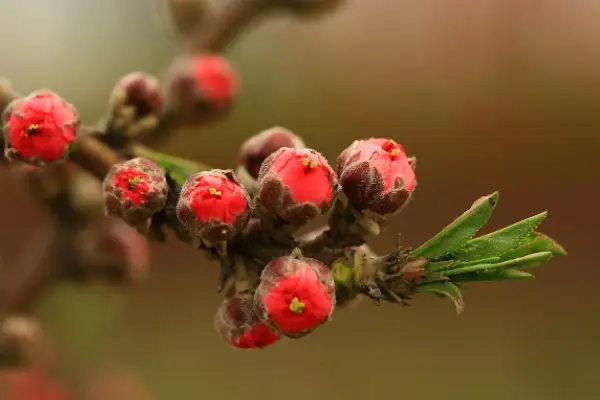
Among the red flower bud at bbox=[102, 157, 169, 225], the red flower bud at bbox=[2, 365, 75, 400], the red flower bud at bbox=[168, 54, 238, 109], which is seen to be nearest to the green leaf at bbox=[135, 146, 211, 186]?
the red flower bud at bbox=[102, 157, 169, 225]

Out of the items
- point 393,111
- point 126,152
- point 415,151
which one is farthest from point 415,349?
point 126,152

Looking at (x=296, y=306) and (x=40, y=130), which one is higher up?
(x=40, y=130)

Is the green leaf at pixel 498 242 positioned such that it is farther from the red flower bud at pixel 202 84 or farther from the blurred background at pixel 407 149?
the blurred background at pixel 407 149

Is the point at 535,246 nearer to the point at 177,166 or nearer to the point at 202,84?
the point at 177,166

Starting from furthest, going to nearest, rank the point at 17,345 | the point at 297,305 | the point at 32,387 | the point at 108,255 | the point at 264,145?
the point at 32,387 < the point at 108,255 < the point at 17,345 < the point at 264,145 < the point at 297,305

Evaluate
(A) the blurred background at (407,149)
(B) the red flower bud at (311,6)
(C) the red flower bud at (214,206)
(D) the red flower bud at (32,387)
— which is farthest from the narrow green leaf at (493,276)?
(A) the blurred background at (407,149)

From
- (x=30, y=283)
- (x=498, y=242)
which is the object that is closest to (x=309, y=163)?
(x=498, y=242)
